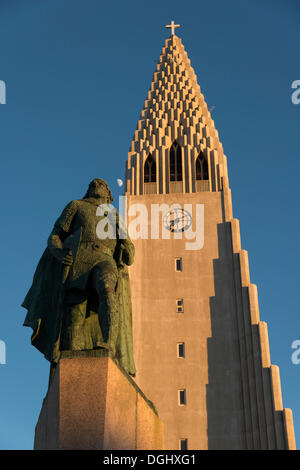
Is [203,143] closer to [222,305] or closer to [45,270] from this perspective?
[222,305]

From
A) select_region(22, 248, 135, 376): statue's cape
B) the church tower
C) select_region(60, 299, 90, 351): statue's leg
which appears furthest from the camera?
the church tower

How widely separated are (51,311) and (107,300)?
1160mm

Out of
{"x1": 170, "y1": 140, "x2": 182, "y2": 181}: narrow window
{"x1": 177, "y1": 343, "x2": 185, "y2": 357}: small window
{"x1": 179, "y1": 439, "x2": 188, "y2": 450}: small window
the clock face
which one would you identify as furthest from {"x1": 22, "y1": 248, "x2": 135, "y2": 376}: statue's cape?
{"x1": 170, "y1": 140, "x2": 182, "y2": 181}: narrow window

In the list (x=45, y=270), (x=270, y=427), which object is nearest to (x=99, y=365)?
(x=45, y=270)

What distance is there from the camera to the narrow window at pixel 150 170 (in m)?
46.2

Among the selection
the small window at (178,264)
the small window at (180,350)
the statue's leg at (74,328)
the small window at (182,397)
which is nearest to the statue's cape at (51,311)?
the statue's leg at (74,328)

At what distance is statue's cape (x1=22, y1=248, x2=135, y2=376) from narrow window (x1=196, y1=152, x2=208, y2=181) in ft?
116

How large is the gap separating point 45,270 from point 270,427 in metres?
26.7

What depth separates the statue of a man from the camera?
32.9 feet

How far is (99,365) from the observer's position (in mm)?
8836

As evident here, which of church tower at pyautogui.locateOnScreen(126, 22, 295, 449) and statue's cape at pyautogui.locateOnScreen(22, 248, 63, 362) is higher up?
church tower at pyautogui.locateOnScreen(126, 22, 295, 449)

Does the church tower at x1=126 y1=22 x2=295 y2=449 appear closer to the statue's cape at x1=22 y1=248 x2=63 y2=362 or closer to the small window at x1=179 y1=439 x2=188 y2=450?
the small window at x1=179 y1=439 x2=188 y2=450

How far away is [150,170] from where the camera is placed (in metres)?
46.8

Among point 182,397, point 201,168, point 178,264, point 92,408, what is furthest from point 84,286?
point 201,168
